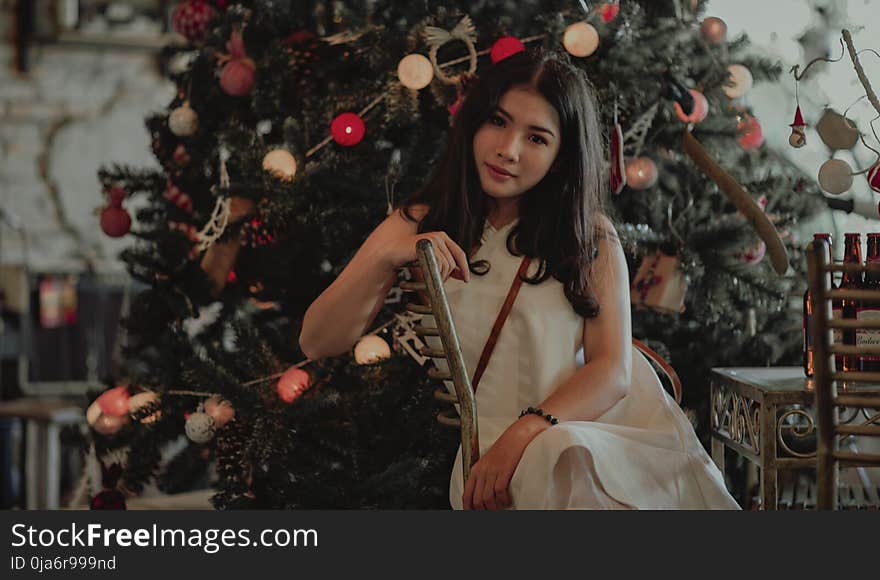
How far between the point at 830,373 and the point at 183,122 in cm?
162

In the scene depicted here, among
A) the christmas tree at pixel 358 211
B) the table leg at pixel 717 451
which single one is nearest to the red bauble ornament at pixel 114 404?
the christmas tree at pixel 358 211

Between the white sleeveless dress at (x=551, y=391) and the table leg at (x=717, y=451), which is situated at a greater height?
the white sleeveless dress at (x=551, y=391)

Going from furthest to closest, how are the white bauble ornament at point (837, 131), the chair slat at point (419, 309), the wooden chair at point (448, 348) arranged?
1. the white bauble ornament at point (837, 131)
2. the chair slat at point (419, 309)
3. the wooden chair at point (448, 348)

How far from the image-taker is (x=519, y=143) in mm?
1488

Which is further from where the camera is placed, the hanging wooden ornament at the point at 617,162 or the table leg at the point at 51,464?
the table leg at the point at 51,464

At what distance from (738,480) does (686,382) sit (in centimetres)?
30

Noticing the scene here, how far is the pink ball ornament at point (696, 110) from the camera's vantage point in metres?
2.07

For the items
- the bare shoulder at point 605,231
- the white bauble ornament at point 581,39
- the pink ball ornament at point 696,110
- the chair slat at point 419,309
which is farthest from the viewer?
the pink ball ornament at point 696,110

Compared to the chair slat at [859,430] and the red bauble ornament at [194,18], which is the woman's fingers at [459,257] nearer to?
the chair slat at [859,430]

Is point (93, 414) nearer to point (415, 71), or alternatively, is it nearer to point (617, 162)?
point (415, 71)

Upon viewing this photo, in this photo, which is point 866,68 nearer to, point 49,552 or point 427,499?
point 427,499

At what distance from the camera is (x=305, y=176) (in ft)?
6.72

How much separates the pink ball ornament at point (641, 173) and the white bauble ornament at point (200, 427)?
1008mm

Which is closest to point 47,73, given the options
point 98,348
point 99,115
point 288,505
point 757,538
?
point 99,115
